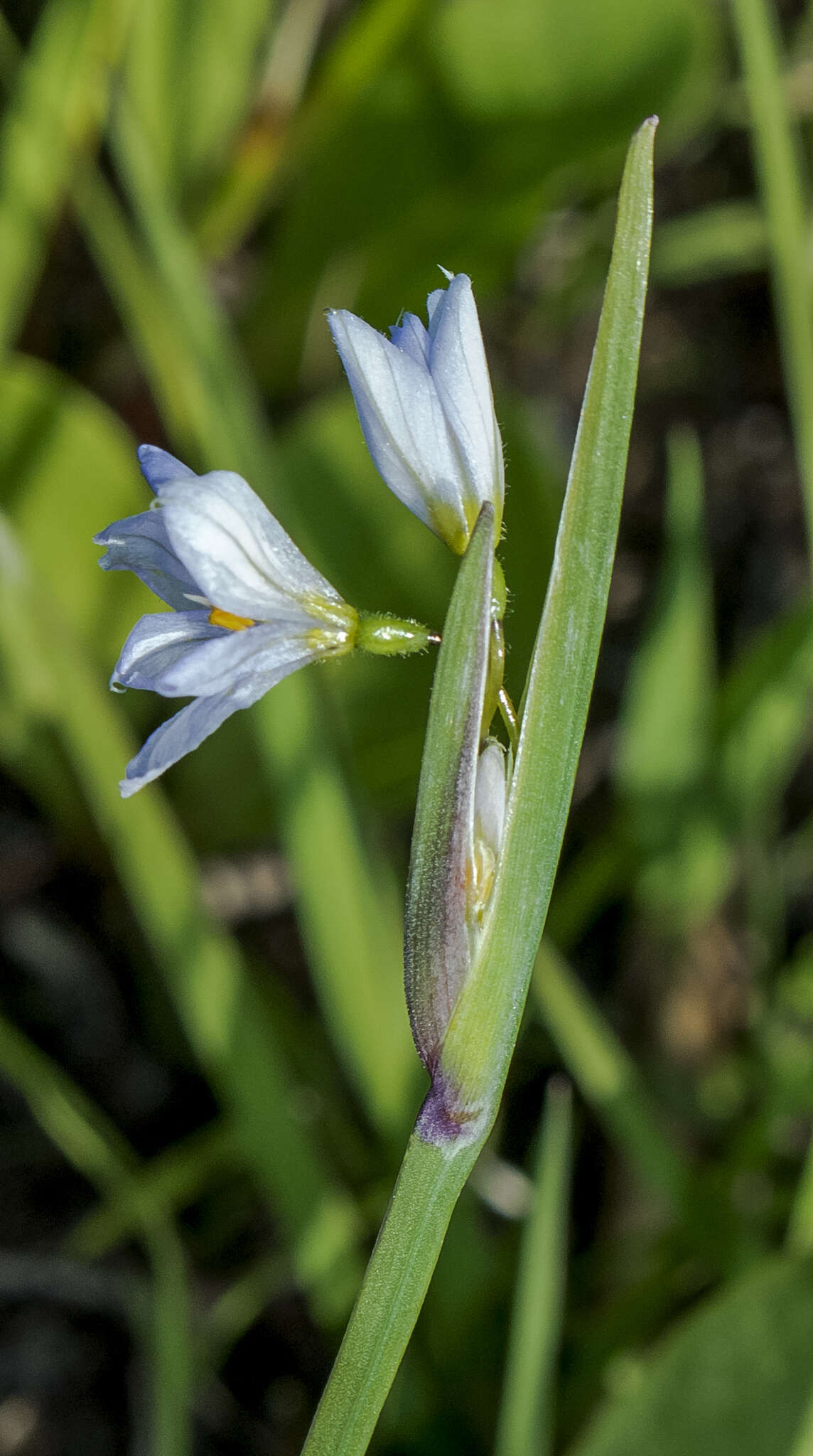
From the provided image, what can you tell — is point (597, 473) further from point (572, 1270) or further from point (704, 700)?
point (572, 1270)

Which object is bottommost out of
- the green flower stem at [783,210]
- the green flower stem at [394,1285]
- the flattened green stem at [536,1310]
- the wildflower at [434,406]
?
the flattened green stem at [536,1310]

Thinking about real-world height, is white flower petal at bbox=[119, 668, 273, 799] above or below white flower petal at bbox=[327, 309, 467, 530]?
below

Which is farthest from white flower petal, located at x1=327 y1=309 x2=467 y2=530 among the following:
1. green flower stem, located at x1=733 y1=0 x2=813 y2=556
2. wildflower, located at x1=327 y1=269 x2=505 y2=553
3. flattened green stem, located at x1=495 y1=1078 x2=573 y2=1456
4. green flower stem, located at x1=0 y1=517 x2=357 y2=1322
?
green flower stem, located at x1=733 y1=0 x2=813 y2=556

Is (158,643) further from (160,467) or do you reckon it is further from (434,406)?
(434,406)

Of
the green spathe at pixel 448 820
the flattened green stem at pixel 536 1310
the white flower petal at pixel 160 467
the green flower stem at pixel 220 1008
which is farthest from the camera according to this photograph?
the green flower stem at pixel 220 1008

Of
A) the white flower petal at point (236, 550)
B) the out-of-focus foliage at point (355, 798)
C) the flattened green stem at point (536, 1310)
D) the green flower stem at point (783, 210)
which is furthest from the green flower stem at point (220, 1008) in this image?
the green flower stem at point (783, 210)

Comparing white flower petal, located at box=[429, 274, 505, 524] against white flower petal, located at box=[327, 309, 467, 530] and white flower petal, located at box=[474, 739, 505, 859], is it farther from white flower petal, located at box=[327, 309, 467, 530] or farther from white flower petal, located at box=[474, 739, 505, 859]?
white flower petal, located at box=[474, 739, 505, 859]

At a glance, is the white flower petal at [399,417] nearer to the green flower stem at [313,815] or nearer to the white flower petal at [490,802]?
the white flower petal at [490,802]
